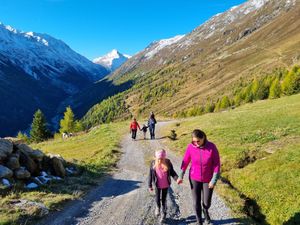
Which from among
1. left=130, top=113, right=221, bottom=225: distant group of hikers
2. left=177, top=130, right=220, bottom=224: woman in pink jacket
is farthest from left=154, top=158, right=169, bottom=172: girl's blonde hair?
left=177, top=130, right=220, bottom=224: woman in pink jacket

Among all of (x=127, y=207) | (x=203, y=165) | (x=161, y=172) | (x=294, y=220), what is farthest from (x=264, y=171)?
(x=203, y=165)

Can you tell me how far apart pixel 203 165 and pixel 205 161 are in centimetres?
17

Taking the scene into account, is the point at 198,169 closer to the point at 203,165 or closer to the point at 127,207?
the point at 203,165

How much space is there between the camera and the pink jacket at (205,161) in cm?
1126

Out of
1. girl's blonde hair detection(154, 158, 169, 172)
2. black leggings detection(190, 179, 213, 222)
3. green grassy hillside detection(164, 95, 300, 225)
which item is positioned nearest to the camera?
black leggings detection(190, 179, 213, 222)

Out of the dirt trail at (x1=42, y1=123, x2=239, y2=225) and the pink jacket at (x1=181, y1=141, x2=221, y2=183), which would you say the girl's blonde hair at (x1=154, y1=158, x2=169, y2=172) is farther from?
the dirt trail at (x1=42, y1=123, x2=239, y2=225)

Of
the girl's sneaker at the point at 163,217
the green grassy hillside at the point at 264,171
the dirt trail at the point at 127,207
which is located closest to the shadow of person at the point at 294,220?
the green grassy hillside at the point at 264,171

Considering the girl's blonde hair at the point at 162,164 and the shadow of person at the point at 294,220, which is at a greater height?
the girl's blonde hair at the point at 162,164

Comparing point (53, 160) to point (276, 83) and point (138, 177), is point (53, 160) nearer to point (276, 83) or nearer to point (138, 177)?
point (138, 177)

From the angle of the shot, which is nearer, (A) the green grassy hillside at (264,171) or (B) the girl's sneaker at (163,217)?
(B) the girl's sneaker at (163,217)

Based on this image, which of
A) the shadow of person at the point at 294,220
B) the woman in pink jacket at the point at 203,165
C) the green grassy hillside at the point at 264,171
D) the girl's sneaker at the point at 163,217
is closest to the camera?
the woman in pink jacket at the point at 203,165

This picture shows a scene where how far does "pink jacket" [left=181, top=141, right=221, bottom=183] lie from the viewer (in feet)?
36.9

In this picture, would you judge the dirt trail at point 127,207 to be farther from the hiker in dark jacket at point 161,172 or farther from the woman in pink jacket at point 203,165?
the woman in pink jacket at point 203,165

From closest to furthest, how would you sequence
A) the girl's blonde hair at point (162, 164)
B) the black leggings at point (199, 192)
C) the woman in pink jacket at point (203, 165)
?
1. the woman in pink jacket at point (203, 165)
2. the black leggings at point (199, 192)
3. the girl's blonde hair at point (162, 164)
